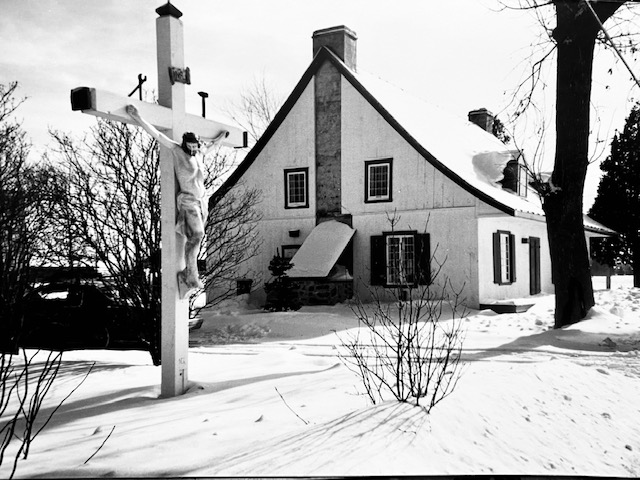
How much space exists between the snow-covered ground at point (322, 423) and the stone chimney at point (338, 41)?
1381cm

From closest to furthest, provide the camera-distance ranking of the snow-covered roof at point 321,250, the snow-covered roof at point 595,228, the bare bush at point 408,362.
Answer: the bare bush at point 408,362
the snow-covered roof at point 321,250
the snow-covered roof at point 595,228

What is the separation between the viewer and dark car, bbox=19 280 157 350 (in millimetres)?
8092

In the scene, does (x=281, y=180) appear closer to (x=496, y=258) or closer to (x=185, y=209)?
(x=496, y=258)

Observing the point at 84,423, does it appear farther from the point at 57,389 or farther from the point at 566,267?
the point at 566,267

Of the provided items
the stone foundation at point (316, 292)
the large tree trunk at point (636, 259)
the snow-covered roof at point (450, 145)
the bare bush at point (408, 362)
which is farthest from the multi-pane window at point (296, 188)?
the large tree trunk at point (636, 259)

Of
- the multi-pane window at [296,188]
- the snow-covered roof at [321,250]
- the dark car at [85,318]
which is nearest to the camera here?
the dark car at [85,318]

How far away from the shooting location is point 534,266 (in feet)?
68.8

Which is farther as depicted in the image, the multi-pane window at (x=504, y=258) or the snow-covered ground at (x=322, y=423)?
the multi-pane window at (x=504, y=258)

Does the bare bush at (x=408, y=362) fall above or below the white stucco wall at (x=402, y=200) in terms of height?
below

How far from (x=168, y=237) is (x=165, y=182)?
0.54 meters

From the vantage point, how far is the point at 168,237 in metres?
5.65

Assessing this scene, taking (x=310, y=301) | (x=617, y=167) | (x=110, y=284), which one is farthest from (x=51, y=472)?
(x=617, y=167)

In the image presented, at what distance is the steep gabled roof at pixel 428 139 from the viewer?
1711 cm

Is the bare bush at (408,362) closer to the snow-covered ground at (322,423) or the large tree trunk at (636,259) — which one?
the snow-covered ground at (322,423)
